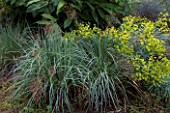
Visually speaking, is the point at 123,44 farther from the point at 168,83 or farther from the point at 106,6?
the point at 106,6

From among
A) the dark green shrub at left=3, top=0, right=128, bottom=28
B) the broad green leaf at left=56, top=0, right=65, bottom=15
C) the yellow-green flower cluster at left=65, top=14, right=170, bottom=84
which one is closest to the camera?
the yellow-green flower cluster at left=65, top=14, right=170, bottom=84

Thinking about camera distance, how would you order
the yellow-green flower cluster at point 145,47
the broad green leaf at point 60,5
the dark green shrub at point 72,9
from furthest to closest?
the dark green shrub at point 72,9 < the broad green leaf at point 60,5 < the yellow-green flower cluster at point 145,47

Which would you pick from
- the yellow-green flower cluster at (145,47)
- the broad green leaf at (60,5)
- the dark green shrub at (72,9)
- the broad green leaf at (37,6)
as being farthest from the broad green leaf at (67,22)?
the yellow-green flower cluster at (145,47)

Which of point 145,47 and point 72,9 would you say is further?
point 72,9

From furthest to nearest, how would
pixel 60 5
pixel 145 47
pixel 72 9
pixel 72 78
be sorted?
pixel 72 9, pixel 60 5, pixel 145 47, pixel 72 78

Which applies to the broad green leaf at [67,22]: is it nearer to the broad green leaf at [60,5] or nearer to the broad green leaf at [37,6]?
the broad green leaf at [60,5]

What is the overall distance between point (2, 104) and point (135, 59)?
6.06 ft

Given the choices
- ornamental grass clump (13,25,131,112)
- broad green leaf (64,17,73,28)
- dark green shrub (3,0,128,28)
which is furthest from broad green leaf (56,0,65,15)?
ornamental grass clump (13,25,131,112)

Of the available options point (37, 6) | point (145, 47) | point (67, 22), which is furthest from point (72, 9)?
point (145, 47)

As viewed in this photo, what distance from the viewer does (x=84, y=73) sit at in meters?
4.18

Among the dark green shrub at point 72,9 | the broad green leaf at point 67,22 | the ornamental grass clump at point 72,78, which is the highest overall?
the dark green shrub at point 72,9

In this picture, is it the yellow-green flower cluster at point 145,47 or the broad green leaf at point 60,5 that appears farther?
the broad green leaf at point 60,5

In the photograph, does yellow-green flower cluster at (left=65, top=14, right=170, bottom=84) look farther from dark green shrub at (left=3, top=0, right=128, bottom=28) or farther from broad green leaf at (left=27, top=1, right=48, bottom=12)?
broad green leaf at (left=27, top=1, right=48, bottom=12)

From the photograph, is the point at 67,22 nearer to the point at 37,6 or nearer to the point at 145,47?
the point at 37,6
